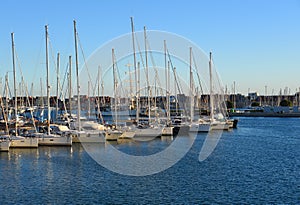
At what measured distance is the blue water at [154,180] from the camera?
21.4 m

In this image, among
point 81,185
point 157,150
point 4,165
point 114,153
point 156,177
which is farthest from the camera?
point 157,150

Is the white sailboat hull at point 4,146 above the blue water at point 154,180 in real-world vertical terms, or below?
above

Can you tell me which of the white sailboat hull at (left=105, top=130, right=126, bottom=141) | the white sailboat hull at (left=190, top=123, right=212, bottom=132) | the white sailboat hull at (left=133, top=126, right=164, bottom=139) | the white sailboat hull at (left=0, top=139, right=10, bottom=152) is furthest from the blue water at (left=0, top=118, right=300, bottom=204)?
the white sailboat hull at (left=190, top=123, right=212, bottom=132)

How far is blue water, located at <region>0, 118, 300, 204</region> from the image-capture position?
70.1 ft

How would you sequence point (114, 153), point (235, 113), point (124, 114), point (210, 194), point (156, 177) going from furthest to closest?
1. point (235, 113)
2. point (124, 114)
3. point (114, 153)
4. point (156, 177)
5. point (210, 194)

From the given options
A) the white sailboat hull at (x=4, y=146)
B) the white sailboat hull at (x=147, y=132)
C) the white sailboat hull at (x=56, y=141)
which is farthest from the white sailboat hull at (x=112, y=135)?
the white sailboat hull at (x=4, y=146)

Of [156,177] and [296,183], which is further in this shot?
[156,177]

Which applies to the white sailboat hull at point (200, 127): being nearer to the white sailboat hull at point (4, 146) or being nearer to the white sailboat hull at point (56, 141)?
the white sailboat hull at point (56, 141)

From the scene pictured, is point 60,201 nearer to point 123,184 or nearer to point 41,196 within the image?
point 41,196

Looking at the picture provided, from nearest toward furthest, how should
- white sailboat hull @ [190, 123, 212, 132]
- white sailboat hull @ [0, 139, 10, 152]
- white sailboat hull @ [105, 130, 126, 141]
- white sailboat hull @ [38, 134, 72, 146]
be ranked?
1. white sailboat hull @ [0, 139, 10, 152]
2. white sailboat hull @ [38, 134, 72, 146]
3. white sailboat hull @ [105, 130, 126, 141]
4. white sailboat hull @ [190, 123, 212, 132]

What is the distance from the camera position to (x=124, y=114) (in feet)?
255

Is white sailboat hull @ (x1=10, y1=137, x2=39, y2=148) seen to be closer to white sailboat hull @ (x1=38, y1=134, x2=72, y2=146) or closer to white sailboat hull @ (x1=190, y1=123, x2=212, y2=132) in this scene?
white sailboat hull @ (x1=38, y1=134, x2=72, y2=146)

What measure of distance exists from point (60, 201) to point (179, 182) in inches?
277

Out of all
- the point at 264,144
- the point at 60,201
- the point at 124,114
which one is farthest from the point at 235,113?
the point at 60,201
